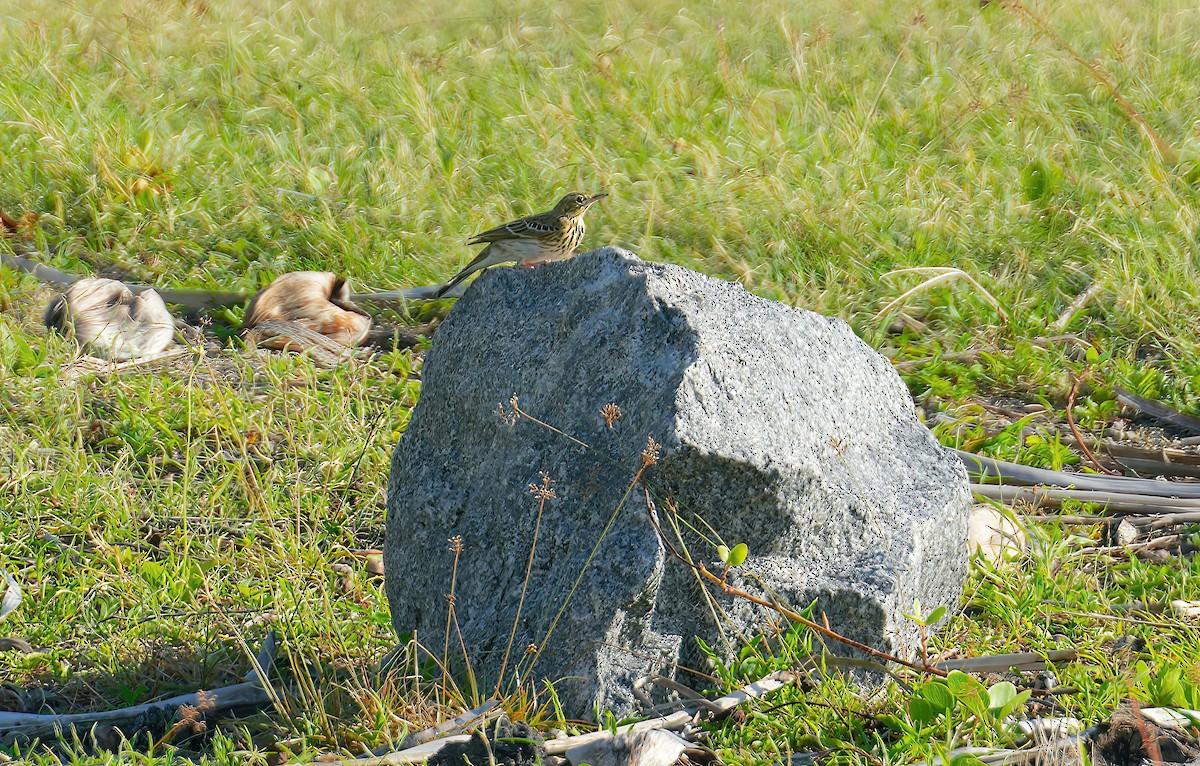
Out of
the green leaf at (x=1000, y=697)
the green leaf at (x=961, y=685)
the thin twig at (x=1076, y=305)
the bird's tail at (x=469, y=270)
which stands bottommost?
the thin twig at (x=1076, y=305)

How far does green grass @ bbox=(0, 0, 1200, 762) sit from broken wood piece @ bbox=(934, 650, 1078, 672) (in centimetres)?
10

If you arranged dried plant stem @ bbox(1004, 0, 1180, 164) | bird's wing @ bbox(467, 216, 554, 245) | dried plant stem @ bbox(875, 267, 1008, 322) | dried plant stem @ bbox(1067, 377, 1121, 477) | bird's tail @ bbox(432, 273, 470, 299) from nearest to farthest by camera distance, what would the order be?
dried plant stem @ bbox(1067, 377, 1121, 477), dried plant stem @ bbox(875, 267, 1008, 322), bird's wing @ bbox(467, 216, 554, 245), bird's tail @ bbox(432, 273, 470, 299), dried plant stem @ bbox(1004, 0, 1180, 164)

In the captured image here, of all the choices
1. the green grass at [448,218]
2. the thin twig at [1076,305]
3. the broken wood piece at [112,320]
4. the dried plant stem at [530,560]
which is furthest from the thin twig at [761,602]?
the broken wood piece at [112,320]

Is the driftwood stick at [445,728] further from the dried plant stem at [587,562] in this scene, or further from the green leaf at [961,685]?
the green leaf at [961,685]

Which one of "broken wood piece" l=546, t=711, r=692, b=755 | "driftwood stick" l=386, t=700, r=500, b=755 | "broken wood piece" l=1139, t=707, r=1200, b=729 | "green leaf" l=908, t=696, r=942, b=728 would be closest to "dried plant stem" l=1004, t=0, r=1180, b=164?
"broken wood piece" l=1139, t=707, r=1200, b=729

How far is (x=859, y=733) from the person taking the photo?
2.95m

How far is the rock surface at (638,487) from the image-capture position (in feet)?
9.76

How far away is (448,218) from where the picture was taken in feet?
21.3

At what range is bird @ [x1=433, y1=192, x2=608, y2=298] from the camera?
5.55m

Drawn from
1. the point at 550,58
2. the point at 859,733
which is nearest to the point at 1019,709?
the point at 859,733

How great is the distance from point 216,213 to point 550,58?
9.53 feet

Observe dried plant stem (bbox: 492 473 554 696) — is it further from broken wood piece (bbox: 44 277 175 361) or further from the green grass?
broken wood piece (bbox: 44 277 175 361)

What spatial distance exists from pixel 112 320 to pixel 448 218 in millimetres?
1836

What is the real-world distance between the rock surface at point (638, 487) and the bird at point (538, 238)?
2034 mm
